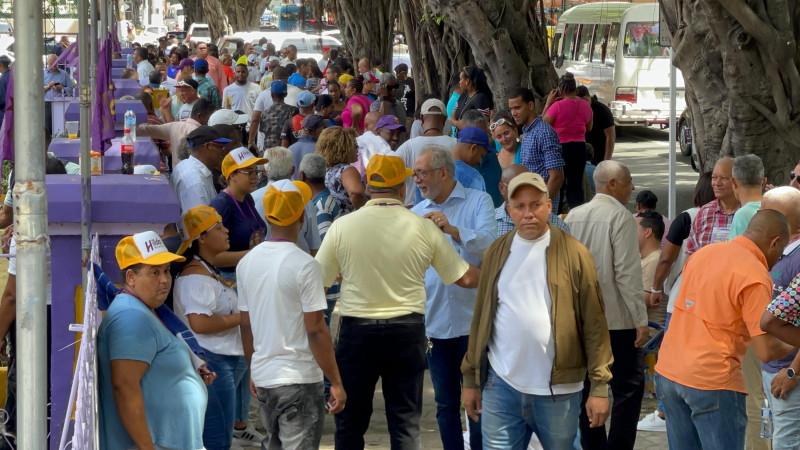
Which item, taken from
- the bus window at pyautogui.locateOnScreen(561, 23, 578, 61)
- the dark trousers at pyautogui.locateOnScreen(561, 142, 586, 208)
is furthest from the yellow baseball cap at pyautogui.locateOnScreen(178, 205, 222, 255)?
the bus window at pyautogui.locateOnScreen(561, 23, 578, 61)

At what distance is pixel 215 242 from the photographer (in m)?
5.77

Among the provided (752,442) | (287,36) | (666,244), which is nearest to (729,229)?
(666,244)

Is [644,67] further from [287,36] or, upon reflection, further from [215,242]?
[215,242]

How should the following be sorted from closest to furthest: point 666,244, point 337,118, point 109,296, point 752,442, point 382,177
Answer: point 109,296 < point 382,177 < point 752,442 < point 666,244 < point 337,118

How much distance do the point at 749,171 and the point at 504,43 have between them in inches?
270

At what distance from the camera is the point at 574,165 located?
12.4m

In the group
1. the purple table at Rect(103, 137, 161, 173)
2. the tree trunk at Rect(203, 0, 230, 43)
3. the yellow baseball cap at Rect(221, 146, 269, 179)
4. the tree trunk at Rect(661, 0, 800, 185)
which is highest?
the tree trunk at Rect(203, 0, 230, 43)

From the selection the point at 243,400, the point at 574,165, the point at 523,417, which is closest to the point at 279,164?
the point at 243,400

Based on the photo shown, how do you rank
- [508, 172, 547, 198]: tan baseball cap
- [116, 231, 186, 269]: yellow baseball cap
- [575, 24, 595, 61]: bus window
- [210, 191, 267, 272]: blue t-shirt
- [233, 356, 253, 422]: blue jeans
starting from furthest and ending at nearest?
1. [575, 24, 595, 61]: bus window
2. [233, 356, 253, 422]: blue jeans
3. [210, 191, 267, 272]: blue t-shirt
4. [508, 172, 547, 198]: tan baseball cap
5. [116, 231, 186, 269]: yellow baseball cap

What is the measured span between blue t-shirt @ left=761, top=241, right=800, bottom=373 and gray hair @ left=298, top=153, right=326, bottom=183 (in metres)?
3.49

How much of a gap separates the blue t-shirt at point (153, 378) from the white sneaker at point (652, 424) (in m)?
3.72

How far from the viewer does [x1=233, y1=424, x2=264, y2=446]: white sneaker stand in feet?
23.3

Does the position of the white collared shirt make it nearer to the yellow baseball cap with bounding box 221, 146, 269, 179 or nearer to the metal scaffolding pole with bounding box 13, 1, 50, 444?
the yellow baseball cap with bounding box 221, 146, 269, 179

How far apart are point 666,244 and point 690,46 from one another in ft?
6.96
